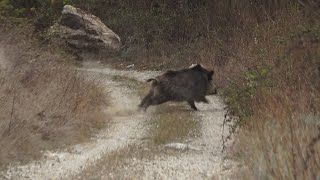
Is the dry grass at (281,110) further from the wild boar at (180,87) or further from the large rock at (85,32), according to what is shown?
the large rock at (85,32)

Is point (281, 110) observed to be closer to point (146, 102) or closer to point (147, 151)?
point (147, 151)

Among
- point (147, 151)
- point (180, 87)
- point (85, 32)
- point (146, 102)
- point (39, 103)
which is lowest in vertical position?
point (85, 32)

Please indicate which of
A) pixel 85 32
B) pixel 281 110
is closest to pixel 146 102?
pixel 281 110

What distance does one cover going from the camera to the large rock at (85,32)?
27.2 metres

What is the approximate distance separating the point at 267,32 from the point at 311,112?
10.1 m

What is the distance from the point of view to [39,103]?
1227cm

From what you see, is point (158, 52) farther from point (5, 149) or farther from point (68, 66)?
point (5, 149)

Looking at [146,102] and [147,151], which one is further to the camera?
[146,102]

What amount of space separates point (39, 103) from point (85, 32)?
16.0 m

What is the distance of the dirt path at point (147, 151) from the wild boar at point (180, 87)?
1.00ft

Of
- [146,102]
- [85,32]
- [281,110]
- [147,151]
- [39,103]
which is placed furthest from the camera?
[85,32]

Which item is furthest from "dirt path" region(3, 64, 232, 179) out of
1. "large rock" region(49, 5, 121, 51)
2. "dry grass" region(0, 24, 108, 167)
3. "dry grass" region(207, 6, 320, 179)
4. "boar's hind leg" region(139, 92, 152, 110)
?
"large rock" region(49, 5, 121, 51)

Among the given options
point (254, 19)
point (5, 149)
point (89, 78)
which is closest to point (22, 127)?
point (5, 149)

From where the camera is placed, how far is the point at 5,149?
388 inches
